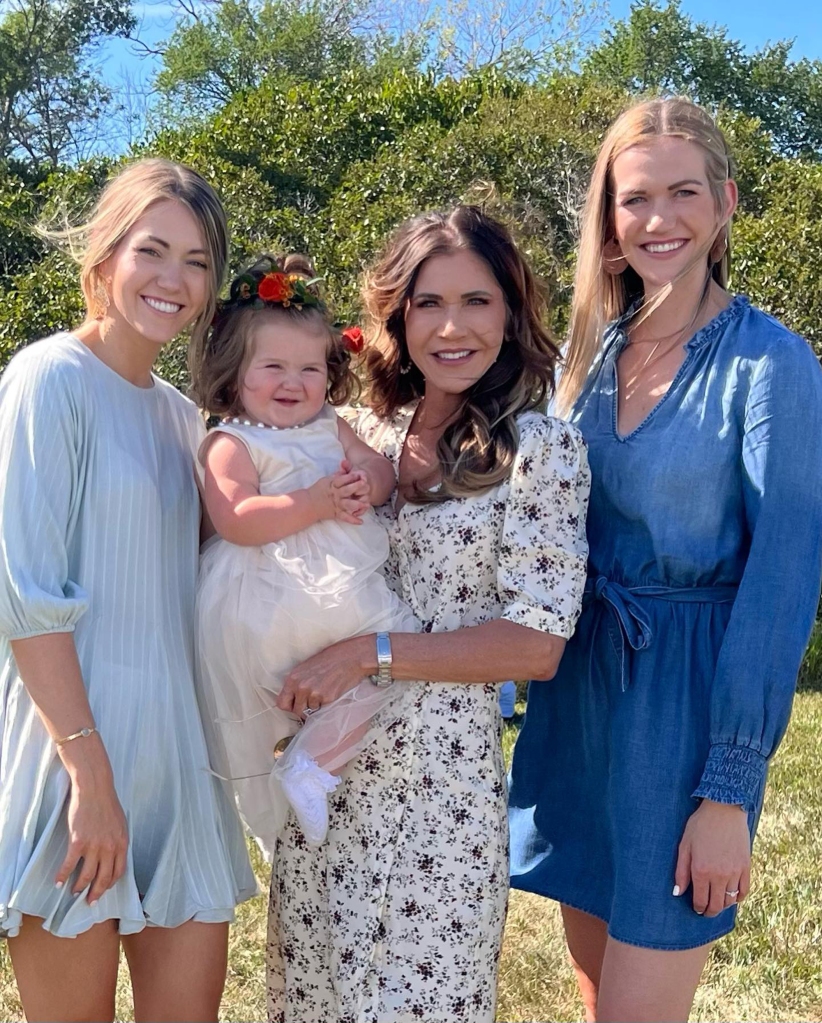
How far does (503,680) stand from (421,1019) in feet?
2.31

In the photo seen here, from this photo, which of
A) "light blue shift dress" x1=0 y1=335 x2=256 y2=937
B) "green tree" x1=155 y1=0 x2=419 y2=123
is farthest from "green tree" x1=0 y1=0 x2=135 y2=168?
"light blue shift dress" x1=0 y1=335 x2=256 y2=937

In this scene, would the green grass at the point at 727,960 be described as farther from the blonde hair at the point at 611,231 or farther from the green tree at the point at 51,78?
the green tree at the point at 51,78

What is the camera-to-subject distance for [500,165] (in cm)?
838

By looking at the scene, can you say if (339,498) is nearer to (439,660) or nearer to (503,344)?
(439,660)

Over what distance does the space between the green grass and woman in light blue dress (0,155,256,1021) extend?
1.46m

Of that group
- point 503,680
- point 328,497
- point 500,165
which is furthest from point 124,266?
point 500,165

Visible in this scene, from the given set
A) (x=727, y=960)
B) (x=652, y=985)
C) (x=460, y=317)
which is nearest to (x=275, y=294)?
(x=460, y=317)

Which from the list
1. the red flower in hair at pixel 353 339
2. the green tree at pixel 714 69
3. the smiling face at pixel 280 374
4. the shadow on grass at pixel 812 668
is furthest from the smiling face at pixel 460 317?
the green tree at pixel 714 69

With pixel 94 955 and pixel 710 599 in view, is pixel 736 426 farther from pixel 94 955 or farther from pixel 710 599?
pixel 94 955

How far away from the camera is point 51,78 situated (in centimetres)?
2228

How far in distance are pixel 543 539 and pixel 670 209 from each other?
81 centimetres

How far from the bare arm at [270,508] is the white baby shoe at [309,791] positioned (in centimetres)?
48

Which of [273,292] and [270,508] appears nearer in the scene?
[270,508]

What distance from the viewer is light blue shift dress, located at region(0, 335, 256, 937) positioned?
2223 millimetres
